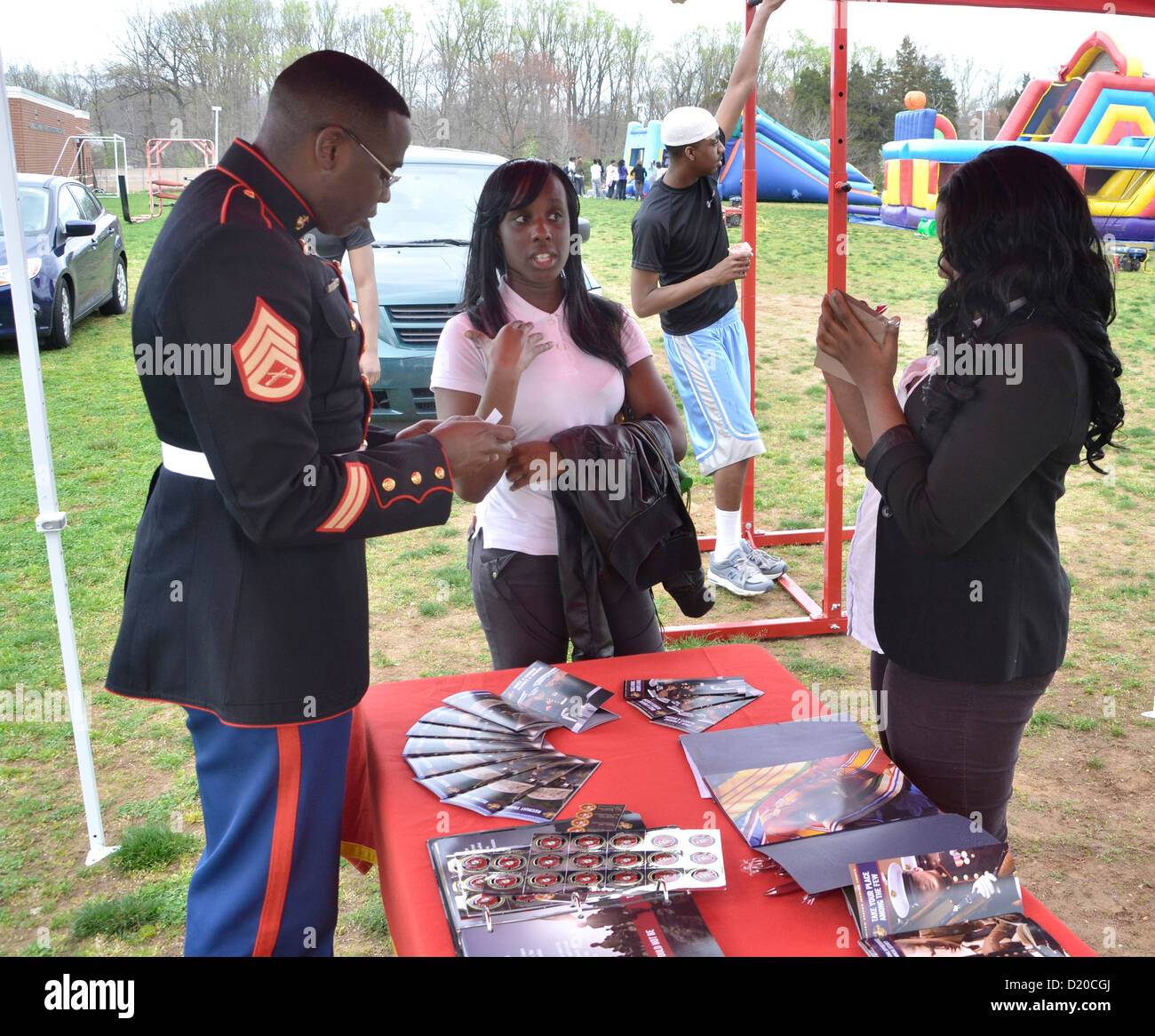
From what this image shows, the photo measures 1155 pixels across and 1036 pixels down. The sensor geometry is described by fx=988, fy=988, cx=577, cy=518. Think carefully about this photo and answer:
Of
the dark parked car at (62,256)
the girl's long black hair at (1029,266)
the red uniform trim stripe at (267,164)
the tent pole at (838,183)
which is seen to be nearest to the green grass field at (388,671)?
the dark parked car at (62,256)

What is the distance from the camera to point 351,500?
143cm

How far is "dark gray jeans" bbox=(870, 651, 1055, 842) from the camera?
5.39ft

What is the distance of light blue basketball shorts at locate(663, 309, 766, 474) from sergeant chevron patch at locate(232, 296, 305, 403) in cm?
299

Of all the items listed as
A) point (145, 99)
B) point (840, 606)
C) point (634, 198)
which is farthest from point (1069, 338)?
point (634, 198)

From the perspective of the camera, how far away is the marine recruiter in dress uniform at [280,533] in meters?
1.38

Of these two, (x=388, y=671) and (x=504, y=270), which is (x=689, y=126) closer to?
(x=504, y=270)

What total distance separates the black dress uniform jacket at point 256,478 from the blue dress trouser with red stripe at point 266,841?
59mm

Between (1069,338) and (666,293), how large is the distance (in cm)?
253

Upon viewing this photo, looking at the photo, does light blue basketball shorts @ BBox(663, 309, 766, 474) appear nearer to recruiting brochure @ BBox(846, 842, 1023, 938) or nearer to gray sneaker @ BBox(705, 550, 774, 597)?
gray sneaker @ BBox(705, 550, 774, 597)

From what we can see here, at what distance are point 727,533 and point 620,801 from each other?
10.3 feet

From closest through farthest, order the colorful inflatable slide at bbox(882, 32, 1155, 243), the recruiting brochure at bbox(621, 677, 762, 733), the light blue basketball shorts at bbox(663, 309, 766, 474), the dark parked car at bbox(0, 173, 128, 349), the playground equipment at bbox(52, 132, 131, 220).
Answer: the recruiting brochure at bbox(621, 677, 762, 733) < the light blue basketball shorts at bbox(663, 309, 766, 474) < the dark parked car at bbox(0, 173, 128, 349) < the playground equipment at bbox(52, 132, 131, 220) < the colorful inflatable slide at bbox(882, 32, 1155, 243)

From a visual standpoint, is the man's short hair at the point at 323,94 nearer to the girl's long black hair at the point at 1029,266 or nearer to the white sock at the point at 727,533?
the girl's long black hair at the point at 1029,266

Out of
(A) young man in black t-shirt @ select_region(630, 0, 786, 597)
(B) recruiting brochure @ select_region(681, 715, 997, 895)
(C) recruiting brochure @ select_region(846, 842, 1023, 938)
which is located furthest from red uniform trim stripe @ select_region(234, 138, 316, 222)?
(A) young man in black t-shirt @ select_region(630, 0, 786, 597)

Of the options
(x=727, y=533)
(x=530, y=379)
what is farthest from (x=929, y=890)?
(x=727, y=533)
